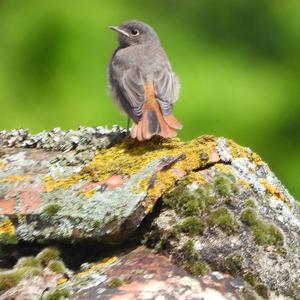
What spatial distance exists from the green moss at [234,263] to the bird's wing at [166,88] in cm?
218

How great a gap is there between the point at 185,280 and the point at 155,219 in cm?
36

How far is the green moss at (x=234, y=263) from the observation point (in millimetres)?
4355

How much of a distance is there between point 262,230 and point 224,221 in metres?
0.16

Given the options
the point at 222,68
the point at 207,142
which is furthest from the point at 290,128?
the point at 207,142

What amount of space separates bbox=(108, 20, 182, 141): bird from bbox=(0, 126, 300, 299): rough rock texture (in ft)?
2.68

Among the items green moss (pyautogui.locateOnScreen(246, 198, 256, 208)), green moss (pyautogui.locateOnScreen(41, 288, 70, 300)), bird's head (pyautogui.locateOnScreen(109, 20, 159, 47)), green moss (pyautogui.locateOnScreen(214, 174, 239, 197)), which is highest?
bird's head (pyautogui.locateOnScreen(109, 20, 159, 47))

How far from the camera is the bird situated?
20.4 feet

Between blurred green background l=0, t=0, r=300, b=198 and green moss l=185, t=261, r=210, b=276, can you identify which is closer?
green moss l=185, t=261, r=210, b=276

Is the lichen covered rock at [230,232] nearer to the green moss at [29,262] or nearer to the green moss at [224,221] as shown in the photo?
the green moss at [224,221]

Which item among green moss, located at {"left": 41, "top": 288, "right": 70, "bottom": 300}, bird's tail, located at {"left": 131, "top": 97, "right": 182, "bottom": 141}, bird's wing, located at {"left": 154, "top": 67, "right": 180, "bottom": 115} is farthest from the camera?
bird's wing, located at {"left": 154, "top": 67, "right": 180, "bottom": 115}

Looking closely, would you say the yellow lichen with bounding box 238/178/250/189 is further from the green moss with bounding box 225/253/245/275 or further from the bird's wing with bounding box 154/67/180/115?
the bird's wing with bounding box 154/67/180/115

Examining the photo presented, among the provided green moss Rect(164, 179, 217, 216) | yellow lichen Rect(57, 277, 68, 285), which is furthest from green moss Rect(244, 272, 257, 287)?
yellow lichen Rect(57, 277, 68, 285)

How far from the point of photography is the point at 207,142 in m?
5.07

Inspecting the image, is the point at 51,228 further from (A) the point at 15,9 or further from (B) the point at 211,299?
(A) the point at 15,9
